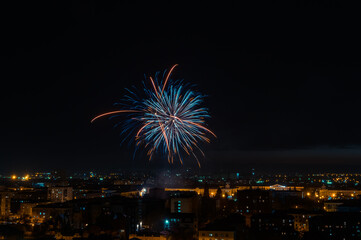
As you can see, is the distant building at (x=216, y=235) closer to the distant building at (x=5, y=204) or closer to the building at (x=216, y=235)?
the building at (x=216, y=235)

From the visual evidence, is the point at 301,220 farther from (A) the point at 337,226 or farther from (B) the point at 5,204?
(B) the point at 5,204

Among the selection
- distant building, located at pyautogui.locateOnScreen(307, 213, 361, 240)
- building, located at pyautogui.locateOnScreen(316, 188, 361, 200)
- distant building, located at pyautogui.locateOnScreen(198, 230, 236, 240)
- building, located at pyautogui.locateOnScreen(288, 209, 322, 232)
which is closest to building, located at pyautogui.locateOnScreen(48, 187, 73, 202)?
building, located at pyautogui.locateOnScreen(288, 209, 322, 232)

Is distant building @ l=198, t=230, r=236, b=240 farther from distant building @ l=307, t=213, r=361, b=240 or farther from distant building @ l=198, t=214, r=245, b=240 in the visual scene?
distant building @ l=307, t=213, r=361, b=240

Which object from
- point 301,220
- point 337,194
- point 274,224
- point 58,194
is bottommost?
point 337,194

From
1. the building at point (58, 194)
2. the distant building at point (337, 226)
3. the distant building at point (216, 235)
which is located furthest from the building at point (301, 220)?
the building at point (58, 194)

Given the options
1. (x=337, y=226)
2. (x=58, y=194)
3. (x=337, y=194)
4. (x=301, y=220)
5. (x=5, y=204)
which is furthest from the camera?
(x=337, y=194)

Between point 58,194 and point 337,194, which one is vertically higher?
point 58,194

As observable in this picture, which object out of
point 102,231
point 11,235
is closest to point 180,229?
point 102,231

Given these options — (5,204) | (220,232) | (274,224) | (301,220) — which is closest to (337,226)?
(274,224)

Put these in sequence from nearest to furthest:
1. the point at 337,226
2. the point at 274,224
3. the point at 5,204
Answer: the point at 337,226 < the point at 274,224 < the point at 5,204

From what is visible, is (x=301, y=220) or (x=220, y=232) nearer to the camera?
(x=220, y=232)

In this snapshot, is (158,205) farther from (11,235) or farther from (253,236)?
(11,235)
